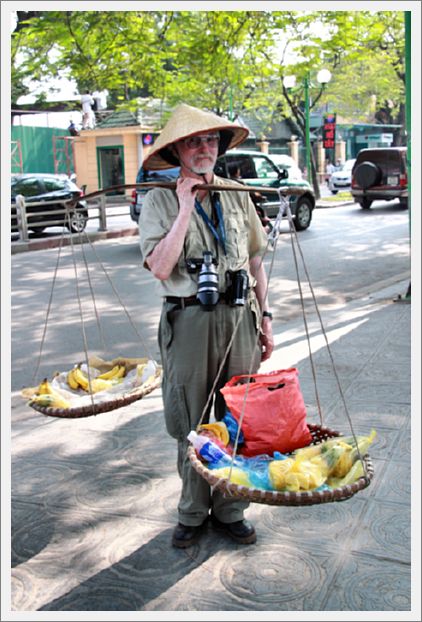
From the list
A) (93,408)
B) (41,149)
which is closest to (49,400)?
(93,408)

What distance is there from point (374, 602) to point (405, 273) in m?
9.01

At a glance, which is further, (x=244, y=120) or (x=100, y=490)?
(x=244, y=120)

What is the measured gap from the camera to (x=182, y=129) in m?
2.96

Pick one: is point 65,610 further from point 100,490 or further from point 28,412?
point 28,412

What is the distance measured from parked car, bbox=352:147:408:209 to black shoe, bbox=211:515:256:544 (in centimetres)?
1937

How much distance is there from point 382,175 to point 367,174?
505mm

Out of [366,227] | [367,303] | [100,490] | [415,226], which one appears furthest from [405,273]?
[100,490]

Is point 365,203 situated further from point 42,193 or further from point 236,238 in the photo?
point 236,238

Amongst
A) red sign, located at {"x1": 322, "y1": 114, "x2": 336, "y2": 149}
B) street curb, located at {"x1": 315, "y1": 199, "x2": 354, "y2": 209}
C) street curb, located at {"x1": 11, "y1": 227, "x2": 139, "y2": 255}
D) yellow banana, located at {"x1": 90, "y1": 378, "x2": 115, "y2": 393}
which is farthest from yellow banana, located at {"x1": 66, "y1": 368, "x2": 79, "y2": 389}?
red sign, located at {"x1": 322, "y1": 114, "x2": 336, "y2": 149}

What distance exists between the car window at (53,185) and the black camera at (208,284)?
15.9 metres

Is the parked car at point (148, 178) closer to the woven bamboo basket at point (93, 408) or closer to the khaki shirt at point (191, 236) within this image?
the woven bamboo basket at point (93, 408)

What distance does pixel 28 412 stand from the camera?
207 inches

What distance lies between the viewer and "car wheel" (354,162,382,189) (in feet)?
70.2

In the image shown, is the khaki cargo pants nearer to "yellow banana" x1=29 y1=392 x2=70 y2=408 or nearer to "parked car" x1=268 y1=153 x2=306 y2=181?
"yellow banana" x1=29 y1=392 x2=70 y2=408
